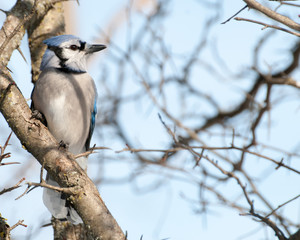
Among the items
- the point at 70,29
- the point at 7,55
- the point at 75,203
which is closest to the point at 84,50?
the point at 7,55

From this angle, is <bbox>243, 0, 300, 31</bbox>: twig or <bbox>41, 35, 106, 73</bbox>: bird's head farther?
<bbox>41, 35, 106, 73</bbox>: bird's head

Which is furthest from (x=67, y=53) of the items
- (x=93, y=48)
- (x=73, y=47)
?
(x=93, y=48)

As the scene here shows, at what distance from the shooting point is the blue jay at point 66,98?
4.22 meters

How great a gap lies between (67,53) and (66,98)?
0.69 m

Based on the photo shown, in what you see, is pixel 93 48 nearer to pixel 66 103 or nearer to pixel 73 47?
pixel 73 47

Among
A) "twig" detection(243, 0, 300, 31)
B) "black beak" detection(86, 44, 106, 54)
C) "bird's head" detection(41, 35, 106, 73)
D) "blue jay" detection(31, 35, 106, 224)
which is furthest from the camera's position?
"black beak" detection(86, 44, 106, 54)

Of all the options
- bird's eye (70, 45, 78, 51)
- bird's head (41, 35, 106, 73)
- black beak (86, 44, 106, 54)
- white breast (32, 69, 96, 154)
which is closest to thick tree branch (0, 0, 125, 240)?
white breast (32, 69, 96, 154)

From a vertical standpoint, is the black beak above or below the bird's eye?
above

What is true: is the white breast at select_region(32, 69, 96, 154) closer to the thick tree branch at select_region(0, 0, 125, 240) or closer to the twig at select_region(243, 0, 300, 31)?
the thick tree branch at select_region(0, 0, 125, 240)

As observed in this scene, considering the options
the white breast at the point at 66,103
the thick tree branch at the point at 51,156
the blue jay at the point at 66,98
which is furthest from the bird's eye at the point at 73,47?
the thick tree branch at the point at 51,156

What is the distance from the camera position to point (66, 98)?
4395 millimetres

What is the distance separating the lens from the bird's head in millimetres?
4672

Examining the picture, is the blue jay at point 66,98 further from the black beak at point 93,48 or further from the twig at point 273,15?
the twig at point 273,15

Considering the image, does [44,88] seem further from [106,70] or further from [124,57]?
[106,70]
